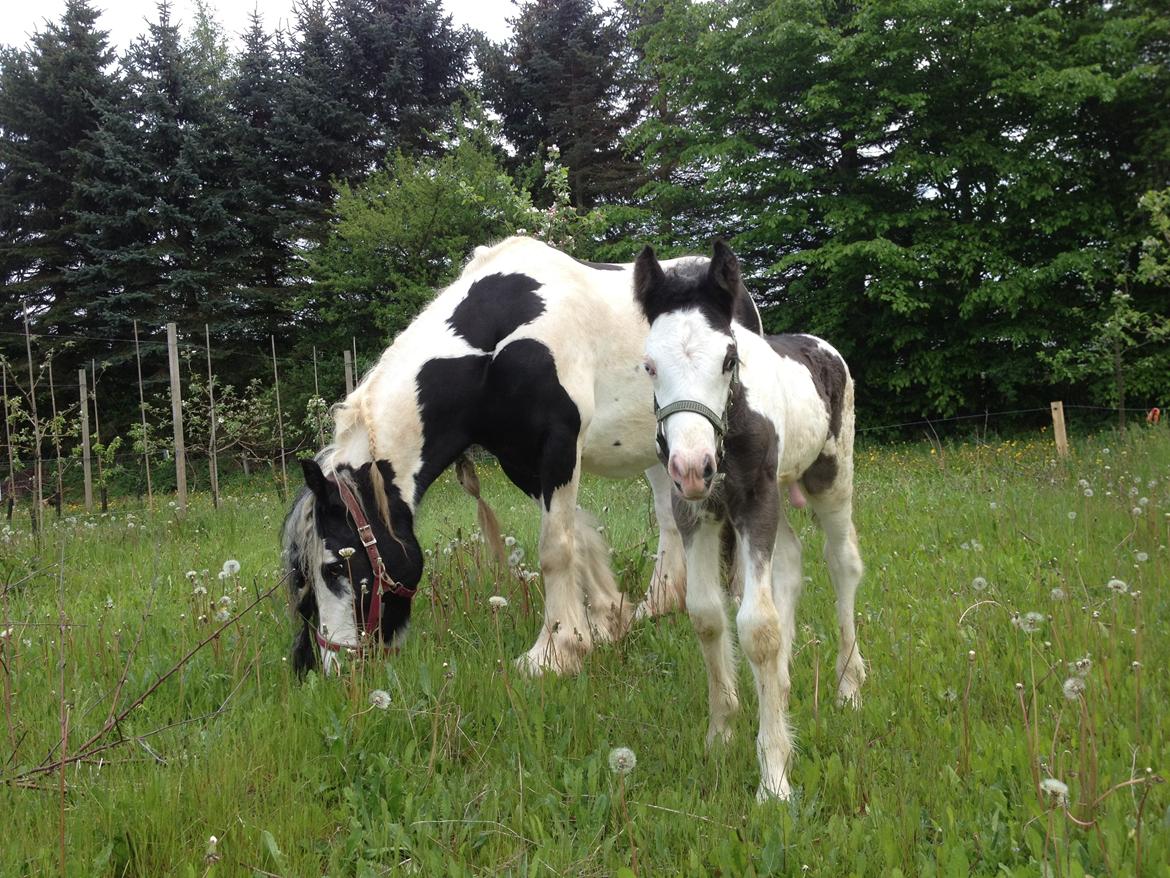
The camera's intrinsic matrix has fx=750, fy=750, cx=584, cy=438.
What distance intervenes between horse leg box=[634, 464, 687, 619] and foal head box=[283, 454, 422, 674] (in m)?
1.62

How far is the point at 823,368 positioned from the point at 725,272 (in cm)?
143

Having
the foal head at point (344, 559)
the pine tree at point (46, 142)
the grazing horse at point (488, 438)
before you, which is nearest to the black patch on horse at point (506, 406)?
the grazing horse at point (488, 438)

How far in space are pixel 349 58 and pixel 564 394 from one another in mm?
29522

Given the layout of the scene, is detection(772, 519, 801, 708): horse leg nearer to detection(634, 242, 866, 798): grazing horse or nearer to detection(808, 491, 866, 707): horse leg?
detection(634, 242, 866, 798): grazing horse

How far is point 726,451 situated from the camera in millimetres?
2795

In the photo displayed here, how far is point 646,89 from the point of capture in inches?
1073

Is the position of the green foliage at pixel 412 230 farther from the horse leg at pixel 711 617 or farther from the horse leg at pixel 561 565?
the horse leg at pixel 711 617

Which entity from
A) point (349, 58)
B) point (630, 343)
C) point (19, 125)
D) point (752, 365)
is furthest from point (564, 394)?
point (19, 125)

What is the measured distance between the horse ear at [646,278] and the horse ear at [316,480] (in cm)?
190

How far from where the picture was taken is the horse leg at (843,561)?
356cm

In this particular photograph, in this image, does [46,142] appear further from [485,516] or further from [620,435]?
[620,435]

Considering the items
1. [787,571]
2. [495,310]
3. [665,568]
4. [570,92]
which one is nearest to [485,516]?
[665,568]

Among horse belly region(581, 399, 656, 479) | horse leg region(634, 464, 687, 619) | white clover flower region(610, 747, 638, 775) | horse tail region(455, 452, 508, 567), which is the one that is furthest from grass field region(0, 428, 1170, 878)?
horse belly region(581, 399, 656, 479)

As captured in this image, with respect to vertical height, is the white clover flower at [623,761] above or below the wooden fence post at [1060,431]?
below
